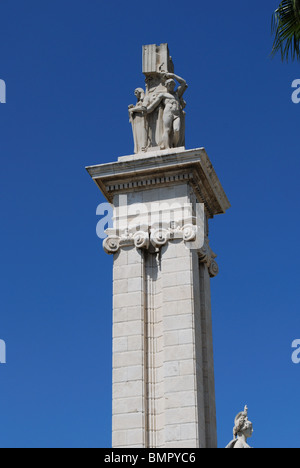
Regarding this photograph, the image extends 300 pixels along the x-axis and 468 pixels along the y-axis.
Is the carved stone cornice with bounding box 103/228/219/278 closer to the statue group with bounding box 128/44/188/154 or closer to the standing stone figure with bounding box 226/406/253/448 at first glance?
the statue group with bounding box 128/44/188/154

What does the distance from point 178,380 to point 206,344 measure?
1.67 meters

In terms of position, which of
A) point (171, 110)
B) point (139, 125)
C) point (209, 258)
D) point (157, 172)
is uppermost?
point (171, 110)

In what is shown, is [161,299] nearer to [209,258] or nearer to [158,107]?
[209,258]

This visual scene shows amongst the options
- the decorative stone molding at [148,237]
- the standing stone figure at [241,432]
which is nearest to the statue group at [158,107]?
the decorative stone molding at [148,237]

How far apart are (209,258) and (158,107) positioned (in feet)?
13.7

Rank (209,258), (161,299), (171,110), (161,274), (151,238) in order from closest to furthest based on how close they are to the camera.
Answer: (161,299)
(161,274)
(151,238)
(209,258)
(171,110)

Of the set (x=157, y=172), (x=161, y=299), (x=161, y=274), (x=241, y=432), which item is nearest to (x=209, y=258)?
(x=161, y=274)

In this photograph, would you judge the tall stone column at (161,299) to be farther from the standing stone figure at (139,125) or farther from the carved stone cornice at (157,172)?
the standing stone figure at (139,125)

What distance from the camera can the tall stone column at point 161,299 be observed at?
2136cm

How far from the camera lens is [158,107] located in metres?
24.7

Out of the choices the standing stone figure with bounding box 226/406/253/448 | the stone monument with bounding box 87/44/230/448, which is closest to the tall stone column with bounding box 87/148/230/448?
the stone monument with bounding box 87/44/230/448

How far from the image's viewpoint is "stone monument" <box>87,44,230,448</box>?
2141cm
